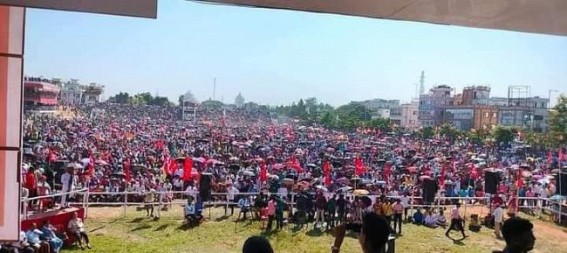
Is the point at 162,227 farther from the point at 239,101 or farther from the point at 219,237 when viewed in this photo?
the point at 239,101

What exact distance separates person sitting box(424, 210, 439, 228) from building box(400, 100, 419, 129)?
0.85 m

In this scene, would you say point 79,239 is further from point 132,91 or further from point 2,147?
point 2,147

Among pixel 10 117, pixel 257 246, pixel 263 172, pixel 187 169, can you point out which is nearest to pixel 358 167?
pixel 263 172

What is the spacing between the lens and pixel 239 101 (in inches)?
172

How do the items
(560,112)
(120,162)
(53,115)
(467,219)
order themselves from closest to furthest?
(53,115) → (120,162) → (560,112) → (467,219)

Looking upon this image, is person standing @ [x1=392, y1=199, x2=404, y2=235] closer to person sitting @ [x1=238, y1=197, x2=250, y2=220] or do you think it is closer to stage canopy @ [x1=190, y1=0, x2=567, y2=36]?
person sitting @ [x1=238, y1=197, x2=250, y2=220]

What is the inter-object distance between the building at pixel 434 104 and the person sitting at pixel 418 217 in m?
0.82

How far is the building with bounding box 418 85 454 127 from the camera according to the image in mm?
4848

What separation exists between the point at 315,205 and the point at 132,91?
6.15 feet

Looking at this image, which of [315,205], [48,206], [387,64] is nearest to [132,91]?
[48,206]

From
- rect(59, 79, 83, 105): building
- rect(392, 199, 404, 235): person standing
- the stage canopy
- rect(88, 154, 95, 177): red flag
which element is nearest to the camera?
the stage canopy

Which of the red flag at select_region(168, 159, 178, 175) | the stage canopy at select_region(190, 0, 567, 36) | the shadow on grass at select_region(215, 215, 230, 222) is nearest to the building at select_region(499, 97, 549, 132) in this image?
the stage canopy at select_region(190, 0, 567, 36)

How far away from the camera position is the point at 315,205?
4793 mm

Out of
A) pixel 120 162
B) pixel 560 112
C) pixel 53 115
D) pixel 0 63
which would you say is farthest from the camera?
pixel 560 112
